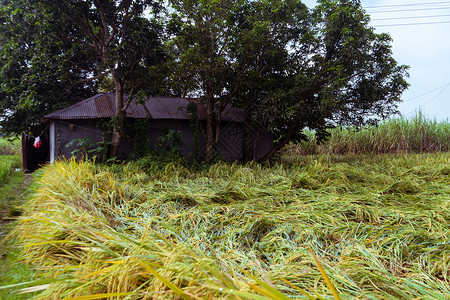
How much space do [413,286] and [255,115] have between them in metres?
5.32

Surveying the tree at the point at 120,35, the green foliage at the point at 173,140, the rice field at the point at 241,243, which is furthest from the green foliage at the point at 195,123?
the rice field at the point at 241,243

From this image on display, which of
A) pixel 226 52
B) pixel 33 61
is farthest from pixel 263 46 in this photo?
pixel 33 61

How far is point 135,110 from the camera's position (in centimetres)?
→ 752

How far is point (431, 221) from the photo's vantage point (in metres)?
2.40

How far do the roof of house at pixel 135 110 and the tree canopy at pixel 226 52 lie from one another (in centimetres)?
77

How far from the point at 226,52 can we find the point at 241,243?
5087 millimetres

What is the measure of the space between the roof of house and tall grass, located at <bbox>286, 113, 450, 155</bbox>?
4877 millimetres

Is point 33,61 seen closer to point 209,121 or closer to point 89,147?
point 89,147

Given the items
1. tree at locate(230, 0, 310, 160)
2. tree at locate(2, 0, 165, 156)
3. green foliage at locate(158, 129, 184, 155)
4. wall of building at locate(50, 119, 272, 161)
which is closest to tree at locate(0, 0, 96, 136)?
tree at locate(2, 0, 165, 156)

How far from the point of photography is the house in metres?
7.00

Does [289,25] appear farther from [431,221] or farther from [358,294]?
[358,294]

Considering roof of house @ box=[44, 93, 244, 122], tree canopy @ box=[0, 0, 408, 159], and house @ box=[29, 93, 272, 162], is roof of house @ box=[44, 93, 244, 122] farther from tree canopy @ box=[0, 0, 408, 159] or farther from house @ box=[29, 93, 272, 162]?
tree canopy @ box=[0, 0, 408, 159]

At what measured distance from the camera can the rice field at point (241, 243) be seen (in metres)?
1.31

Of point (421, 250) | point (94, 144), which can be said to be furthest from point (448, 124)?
point (94, 144)
